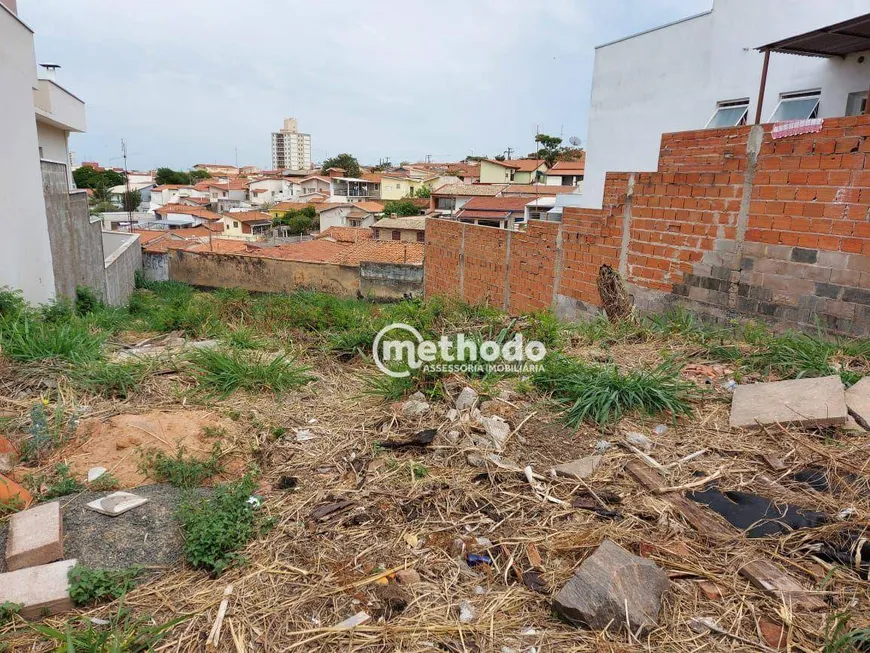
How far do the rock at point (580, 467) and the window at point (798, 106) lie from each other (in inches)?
338

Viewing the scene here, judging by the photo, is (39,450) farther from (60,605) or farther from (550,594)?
(550,594)

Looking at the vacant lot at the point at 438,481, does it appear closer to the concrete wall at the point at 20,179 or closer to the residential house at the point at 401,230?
the concrete wall at the point at 20,179

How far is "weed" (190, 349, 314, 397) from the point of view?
451 cm

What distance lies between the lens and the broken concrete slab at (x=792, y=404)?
10.2 ft

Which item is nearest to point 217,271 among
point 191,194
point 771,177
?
point 771,177

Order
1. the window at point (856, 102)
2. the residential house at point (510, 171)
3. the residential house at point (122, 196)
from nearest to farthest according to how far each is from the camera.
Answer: the window at point (856, 102) < the residential house at point (510, 171) < the residential house at point (122, 196)

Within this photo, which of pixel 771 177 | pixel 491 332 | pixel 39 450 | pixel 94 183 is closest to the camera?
pixel 39 450

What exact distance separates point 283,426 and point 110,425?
1.13 m

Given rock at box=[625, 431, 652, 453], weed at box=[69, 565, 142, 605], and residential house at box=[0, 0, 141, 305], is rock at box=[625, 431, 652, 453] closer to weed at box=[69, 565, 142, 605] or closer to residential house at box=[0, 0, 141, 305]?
weed at box=[69, 565, 142, 605]

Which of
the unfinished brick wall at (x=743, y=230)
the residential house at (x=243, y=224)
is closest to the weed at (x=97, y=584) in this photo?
the unfinished brick wall at (x=743, y=230)

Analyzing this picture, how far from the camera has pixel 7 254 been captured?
7.20 metres

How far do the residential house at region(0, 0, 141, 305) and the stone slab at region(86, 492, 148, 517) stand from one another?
5743 millimetres

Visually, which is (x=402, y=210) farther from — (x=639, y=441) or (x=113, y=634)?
(x=113, y=634)

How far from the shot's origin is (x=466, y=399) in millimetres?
3828
